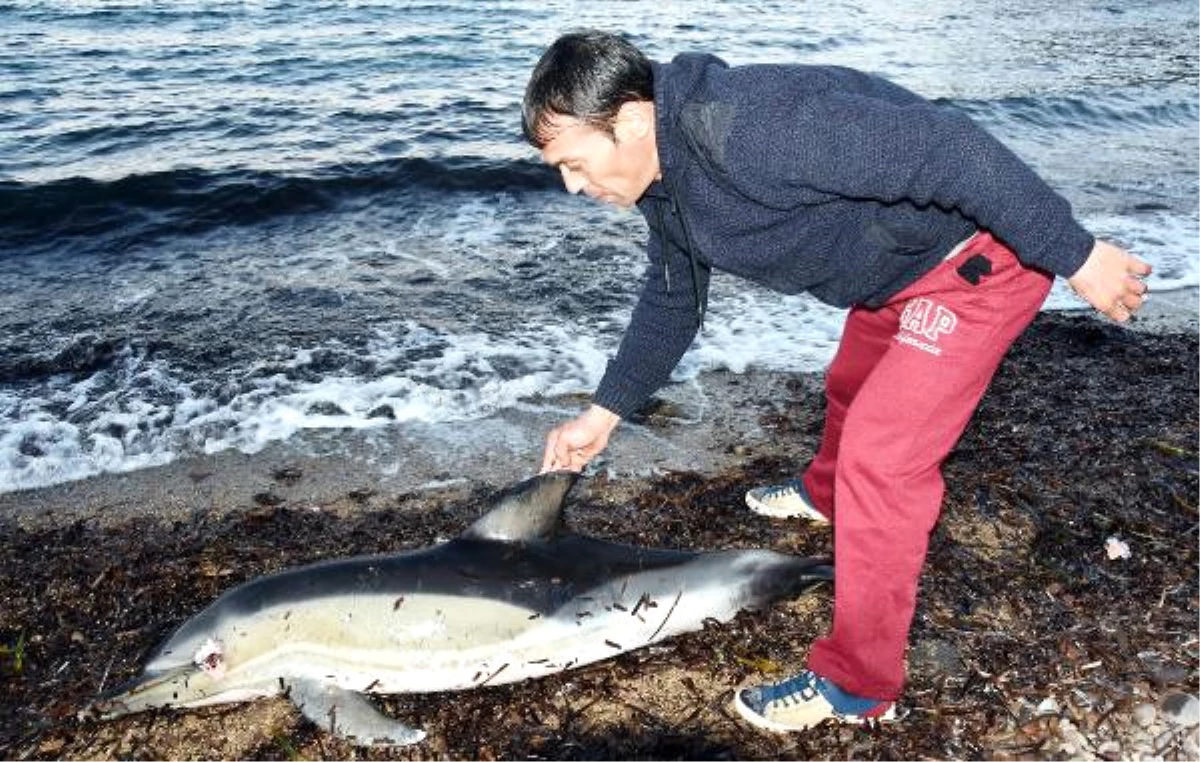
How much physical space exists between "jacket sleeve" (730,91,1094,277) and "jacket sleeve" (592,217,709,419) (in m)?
1.10

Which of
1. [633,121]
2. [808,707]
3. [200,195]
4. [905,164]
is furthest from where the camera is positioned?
[200,195]

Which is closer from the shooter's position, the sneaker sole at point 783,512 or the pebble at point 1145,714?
the pebble at point 1145,714

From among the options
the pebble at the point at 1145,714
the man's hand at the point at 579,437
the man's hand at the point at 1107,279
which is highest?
the man's hand at the point at 1107,279

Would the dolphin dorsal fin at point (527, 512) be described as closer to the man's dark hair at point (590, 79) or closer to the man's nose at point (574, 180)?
the man's nose at point (574, 180)

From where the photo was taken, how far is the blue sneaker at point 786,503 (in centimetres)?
479

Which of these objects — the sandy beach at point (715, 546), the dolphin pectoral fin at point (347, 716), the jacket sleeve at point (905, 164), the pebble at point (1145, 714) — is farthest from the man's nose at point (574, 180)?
the pebble at point (1145, 714)

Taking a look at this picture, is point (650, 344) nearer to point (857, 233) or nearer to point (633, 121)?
point (857, 233)

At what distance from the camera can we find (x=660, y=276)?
3.80m

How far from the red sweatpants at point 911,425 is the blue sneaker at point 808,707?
20cm

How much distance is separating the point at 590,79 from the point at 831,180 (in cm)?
74

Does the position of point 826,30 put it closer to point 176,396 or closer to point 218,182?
point 218,182

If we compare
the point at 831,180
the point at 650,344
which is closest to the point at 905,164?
the point at 831,180

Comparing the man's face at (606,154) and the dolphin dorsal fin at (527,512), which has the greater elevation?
the man's face at (606,154)

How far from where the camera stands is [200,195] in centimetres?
1136
